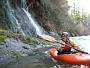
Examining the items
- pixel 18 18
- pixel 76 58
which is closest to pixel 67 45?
pixel 76 58

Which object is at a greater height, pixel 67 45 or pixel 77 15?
pixel 67 45

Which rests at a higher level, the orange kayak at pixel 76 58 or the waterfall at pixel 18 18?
the waterfall at pixel 18 18

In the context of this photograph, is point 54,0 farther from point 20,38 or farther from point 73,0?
point 73,0

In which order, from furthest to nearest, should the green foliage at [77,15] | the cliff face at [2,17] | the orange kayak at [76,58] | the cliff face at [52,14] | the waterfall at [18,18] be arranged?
1. the green foliage at [77,15]
2. the cliff face at [52,14]
3. the waterfall at [18,18]
4. the cliff face at [2,17]
5. the orange kayak at [76,58]

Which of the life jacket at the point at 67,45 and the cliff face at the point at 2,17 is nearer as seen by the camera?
the life jacket at the point at 67,45

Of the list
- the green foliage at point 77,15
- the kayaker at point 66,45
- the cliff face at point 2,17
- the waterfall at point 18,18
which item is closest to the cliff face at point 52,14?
the waterfall at point 18,18

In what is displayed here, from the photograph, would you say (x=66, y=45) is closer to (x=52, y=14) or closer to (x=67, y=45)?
(x=67, y=45)

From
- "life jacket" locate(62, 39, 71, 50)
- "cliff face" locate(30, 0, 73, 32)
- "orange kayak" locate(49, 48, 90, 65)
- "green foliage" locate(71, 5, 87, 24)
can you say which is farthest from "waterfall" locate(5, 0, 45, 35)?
"green foliage" locate(71, 5, 87, 24)

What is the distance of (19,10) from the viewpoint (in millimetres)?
25906

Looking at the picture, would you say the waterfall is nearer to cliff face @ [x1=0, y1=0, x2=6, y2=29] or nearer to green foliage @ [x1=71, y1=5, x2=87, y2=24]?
cliff face @ [x1=0, y1=0, x2=6, y2=29]

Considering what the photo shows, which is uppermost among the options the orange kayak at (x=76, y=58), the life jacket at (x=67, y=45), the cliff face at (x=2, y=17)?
the cliff face at (x=2, y=17)

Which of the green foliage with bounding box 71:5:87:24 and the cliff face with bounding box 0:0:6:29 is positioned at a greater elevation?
the cliff face with bounding box 0:0:6:29

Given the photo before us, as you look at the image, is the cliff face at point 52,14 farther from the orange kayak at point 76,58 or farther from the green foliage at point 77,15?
the orange kayak at point 76,58

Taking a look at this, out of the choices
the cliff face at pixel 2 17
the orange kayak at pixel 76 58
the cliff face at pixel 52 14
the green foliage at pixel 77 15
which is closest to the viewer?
the orange kayak at pixel 76 58
